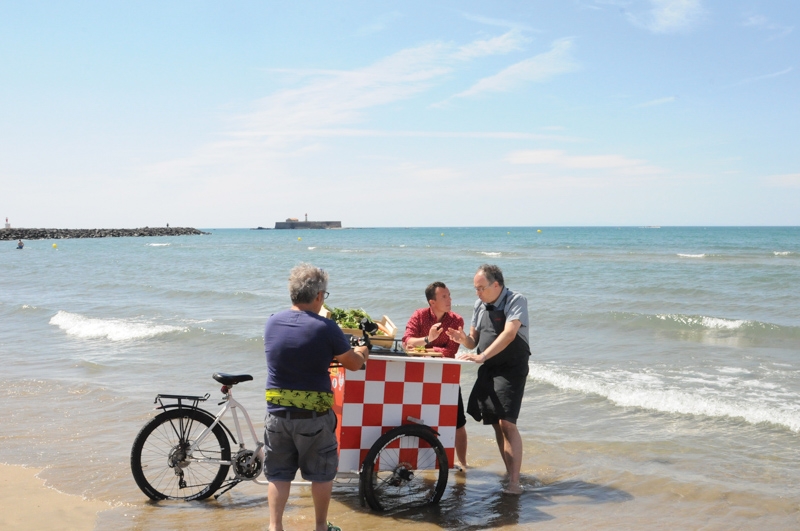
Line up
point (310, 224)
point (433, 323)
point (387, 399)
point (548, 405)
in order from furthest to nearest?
1. point (310, 224)
2. point (548, 405)
3. point (433, 323)
4. point (387, 399)

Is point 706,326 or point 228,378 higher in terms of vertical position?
point 228,378

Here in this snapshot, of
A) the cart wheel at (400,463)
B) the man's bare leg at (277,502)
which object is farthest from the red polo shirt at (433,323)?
the man's bare leg at (277,502)

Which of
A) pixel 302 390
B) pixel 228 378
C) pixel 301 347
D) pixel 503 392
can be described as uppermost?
pixel 301 347

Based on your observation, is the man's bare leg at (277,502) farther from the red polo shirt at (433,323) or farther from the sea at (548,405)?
the red polo shirt at (433,323)

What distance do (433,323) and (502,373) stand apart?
68 centimetres

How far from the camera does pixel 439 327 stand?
520 centimetres

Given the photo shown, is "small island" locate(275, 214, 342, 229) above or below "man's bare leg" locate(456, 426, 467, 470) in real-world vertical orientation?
above

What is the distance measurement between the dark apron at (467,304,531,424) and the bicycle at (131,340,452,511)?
0.64 m

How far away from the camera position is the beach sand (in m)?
4.36

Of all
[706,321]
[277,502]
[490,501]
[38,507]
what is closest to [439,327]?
[490,501]

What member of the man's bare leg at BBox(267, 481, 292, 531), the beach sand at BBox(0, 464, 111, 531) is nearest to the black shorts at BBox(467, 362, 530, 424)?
the man's bare leg at BBox(267, 481, 292, 531)

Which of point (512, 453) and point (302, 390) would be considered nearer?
point (302, 390)

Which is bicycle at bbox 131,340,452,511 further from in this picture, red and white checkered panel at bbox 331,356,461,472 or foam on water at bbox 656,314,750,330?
foam on water at bbox 656,314,750,330

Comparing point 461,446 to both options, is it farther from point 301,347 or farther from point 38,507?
point 38,507
